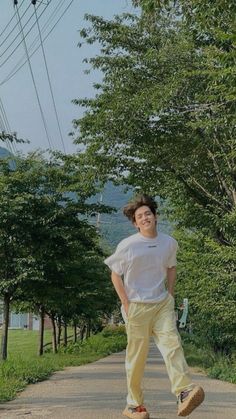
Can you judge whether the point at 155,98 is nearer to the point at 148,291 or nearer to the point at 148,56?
the point at 148,56

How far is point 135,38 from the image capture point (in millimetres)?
18688

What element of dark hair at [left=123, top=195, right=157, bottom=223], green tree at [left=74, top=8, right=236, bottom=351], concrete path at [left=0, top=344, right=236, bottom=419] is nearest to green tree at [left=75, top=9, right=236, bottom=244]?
green tree at [left=74, top=8, right=236, bottom=351]

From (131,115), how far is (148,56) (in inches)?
66.6

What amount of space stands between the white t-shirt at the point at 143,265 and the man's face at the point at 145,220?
68 mm

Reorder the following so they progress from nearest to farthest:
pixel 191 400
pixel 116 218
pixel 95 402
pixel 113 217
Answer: pixel 191 400, pixel 95 402, pixel 113 217, pixel 116 218

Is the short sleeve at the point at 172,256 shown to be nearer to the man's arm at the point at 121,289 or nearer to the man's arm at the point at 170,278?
the man's arm at the point at 170,278

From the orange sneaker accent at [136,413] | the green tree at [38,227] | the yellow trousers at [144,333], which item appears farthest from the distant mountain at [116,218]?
the orange sneaker accent at [136,413]

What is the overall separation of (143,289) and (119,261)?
1.05ft

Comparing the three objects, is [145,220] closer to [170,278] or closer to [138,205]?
[138,205]

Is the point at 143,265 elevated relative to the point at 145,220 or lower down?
lower down

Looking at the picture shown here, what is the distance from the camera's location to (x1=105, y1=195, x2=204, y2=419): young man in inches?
213

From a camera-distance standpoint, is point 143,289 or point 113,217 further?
point 113,217

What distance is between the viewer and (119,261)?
5.43 meters

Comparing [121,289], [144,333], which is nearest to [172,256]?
[121,289]
